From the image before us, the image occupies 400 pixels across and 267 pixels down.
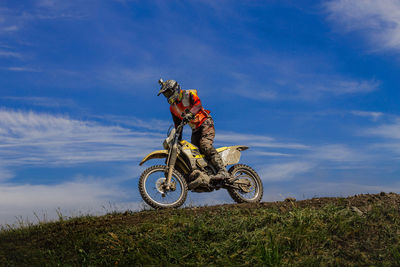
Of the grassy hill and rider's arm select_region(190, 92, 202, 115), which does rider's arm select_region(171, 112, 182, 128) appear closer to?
rider's arm select_region(190, 92, 202, 115)

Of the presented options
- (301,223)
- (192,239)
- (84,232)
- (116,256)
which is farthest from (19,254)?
(301,223)

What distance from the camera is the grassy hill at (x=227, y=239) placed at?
6.39 m

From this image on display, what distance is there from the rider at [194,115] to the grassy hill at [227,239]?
189 cm

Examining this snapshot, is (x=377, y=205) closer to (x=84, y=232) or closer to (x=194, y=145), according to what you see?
(x=194, y=145)

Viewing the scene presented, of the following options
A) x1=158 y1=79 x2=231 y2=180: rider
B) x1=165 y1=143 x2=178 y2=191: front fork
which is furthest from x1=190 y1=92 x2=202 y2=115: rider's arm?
x1=165 y1=143 x2=178 y2=191: front fork

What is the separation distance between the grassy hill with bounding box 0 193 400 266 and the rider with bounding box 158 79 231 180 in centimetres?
189

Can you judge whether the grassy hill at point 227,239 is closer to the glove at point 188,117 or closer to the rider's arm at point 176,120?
the glove at point 188,117

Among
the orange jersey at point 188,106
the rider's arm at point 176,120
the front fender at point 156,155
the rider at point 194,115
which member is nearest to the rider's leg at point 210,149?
the rider at point 194,115

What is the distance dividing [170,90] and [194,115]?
0.91m

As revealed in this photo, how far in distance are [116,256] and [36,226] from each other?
3.84m

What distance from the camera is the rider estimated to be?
10.5 metres

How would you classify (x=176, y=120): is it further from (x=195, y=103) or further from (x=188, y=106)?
(x=195, y=103)

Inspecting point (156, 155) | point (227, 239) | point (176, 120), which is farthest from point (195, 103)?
point (227, 239)

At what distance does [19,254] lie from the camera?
809cm
